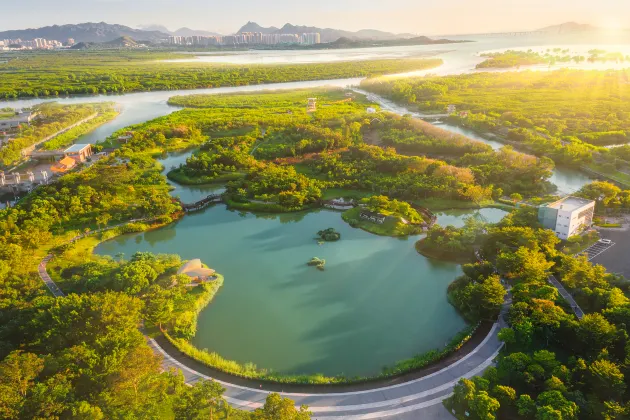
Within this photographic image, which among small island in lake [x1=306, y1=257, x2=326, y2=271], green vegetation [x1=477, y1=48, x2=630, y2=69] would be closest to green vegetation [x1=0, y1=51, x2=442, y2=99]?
green vegetation [x1=477, y1=48, x2=630, y2=69]

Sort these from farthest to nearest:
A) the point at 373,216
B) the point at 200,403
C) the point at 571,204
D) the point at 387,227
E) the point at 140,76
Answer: the point at 140,76
the point at 373,216
the point at 387,227
the point at 571,204
the point at 200,403

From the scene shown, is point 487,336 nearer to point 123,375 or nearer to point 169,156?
point 123,375

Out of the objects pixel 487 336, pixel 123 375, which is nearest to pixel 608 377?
pixel 487 336

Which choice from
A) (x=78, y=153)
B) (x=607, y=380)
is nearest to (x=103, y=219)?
(x=78, y=153)

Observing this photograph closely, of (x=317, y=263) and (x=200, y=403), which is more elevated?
(x=200, y=403)

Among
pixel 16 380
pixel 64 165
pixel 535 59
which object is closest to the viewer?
pixel 16 380

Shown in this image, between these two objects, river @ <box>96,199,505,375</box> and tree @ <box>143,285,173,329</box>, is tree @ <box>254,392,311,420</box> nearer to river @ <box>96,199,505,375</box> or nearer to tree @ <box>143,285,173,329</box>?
river @ <box>96,199,505,375</box>

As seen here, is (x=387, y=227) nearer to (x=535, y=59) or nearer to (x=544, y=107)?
(x=544, y=107)
